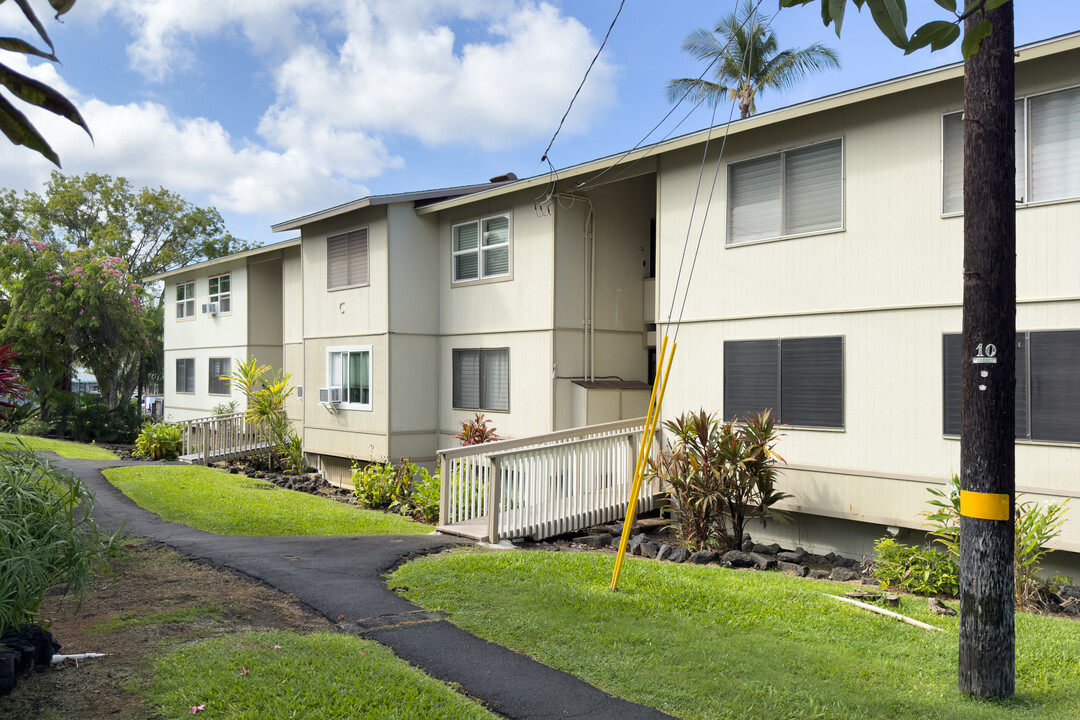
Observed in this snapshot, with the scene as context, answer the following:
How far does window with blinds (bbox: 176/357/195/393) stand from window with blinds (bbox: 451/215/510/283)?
1502cm

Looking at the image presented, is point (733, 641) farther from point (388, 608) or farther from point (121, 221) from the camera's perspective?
point (121, 221)

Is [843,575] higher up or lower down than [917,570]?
lower down

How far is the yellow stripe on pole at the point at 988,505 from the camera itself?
5609 millimetres

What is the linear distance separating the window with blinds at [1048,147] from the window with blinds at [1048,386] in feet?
5.19

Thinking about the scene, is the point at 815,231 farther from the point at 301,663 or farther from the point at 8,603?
the point at 8,603

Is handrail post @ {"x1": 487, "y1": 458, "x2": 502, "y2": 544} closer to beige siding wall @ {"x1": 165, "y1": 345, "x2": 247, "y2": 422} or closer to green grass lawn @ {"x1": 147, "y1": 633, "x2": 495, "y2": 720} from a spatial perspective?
green grass lawn @ {"x1": 147, "y1": 633, "x2": 495, "y2": 720}

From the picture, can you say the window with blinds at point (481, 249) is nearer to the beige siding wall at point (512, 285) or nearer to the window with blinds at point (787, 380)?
the beige siding wall at point (512, 285)

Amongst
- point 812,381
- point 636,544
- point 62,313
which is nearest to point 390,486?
point 636,544

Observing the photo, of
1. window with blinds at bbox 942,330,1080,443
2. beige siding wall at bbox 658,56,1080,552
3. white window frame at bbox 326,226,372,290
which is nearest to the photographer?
window with blinds at bbox 942,330,1080,443

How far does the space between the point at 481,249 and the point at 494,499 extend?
7202mm

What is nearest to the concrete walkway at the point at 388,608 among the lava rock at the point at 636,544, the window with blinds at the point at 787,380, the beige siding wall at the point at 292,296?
the lava rock at the point at 636,544

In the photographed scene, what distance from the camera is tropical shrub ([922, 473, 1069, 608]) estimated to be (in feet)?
27.5

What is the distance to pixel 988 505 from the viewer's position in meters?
5.63

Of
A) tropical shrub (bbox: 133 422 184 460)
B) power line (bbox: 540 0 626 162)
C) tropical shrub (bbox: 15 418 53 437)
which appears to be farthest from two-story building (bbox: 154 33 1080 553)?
tropical shrub (bbox: 15 418 53 437)
